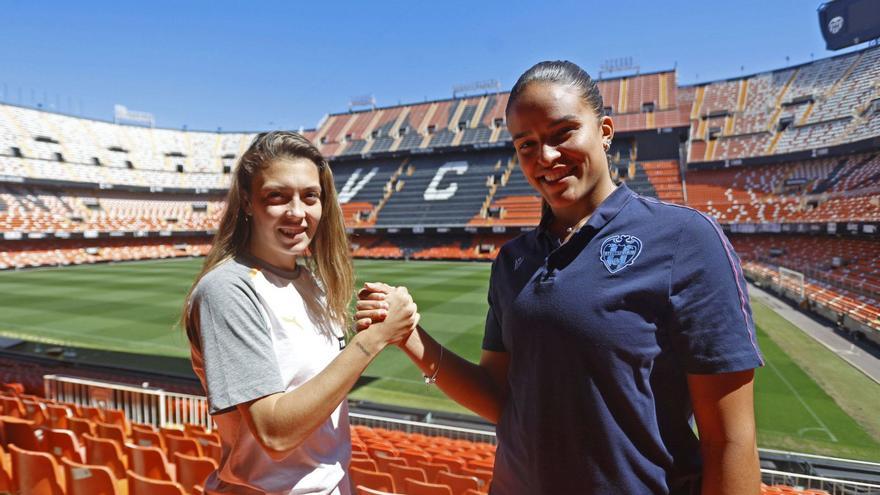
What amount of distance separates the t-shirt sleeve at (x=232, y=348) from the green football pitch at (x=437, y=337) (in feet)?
1.78

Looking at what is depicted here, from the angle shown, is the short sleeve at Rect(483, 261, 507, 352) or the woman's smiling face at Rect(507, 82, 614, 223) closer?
the woman's smiling face at Rect(507, 82, 614, 223)

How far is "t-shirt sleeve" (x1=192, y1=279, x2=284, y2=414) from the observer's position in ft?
4.99

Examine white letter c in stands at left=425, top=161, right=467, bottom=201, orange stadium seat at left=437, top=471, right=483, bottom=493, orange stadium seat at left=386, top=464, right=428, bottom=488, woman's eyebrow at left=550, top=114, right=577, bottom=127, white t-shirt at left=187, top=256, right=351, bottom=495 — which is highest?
white letter c in stands at left=425, top=161, right=467, bottom=201

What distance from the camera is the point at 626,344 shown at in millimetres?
1206

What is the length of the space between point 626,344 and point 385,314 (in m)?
0.81

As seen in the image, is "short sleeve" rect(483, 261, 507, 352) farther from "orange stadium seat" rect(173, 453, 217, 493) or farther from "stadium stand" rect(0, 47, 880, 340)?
"stadium stand" rect(0, 47, 880, 340)

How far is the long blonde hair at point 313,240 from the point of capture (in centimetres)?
187

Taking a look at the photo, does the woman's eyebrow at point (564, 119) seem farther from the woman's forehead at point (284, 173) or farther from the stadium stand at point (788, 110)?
the stadium stand at point (788, 110)

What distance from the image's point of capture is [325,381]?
1.51 meters

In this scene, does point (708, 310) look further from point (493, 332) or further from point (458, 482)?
point (458, 482)

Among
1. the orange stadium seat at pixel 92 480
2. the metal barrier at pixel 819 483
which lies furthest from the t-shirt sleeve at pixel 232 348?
the metal barrier at pixel 819 483

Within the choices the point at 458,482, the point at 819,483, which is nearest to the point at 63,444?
the point at 458,482

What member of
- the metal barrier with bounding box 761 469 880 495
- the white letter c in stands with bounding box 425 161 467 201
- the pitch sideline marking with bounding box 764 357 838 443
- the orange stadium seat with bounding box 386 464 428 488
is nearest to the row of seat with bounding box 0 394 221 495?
the orange stadium seat with bounding box 386 464 428 488

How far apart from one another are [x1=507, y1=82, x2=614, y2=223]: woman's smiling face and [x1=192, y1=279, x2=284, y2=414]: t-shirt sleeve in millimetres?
1063
